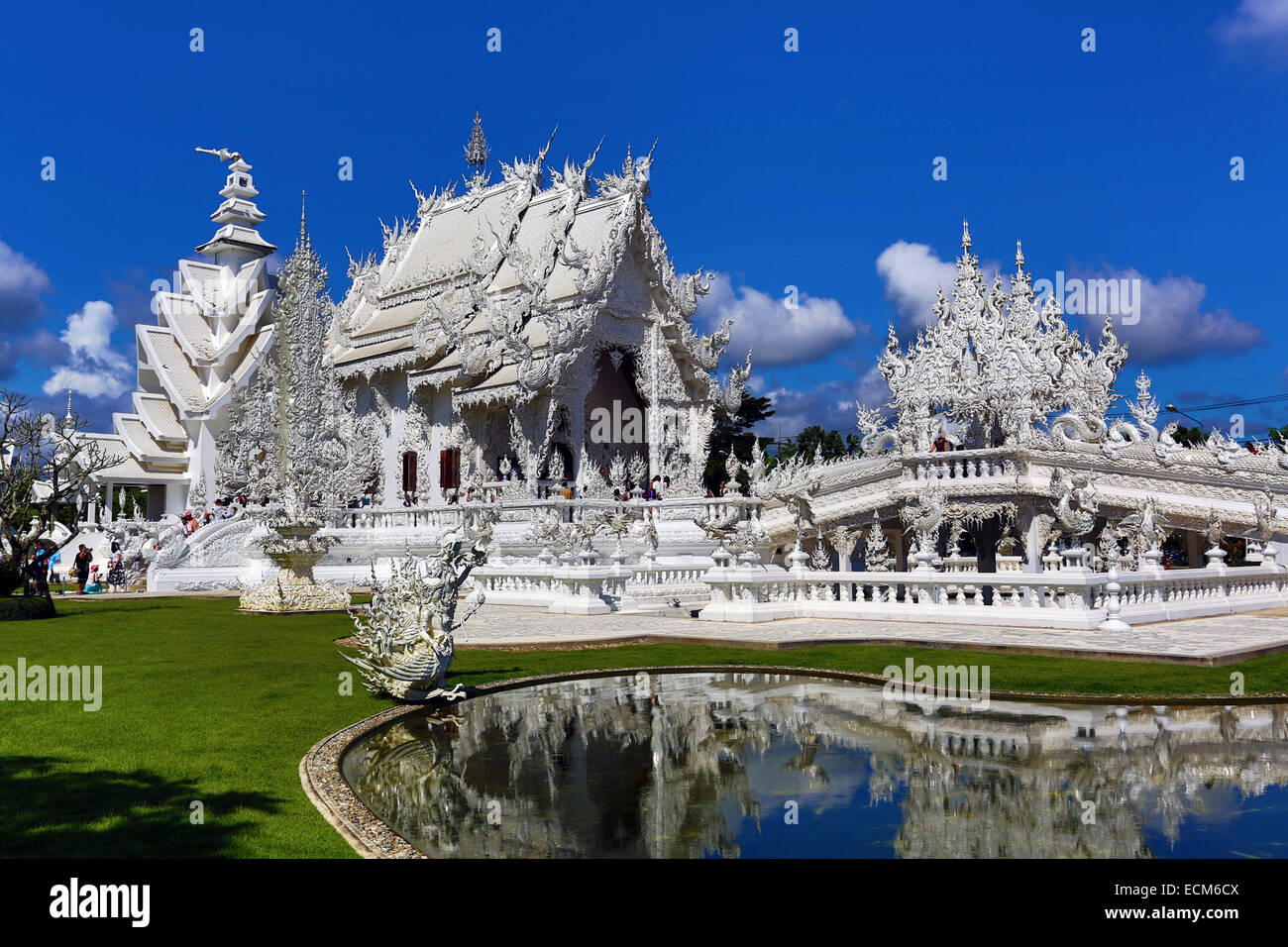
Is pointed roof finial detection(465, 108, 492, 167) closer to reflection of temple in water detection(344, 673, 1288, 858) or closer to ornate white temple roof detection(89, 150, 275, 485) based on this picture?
ornate white temple roof detection(89, 150, 275, 485)

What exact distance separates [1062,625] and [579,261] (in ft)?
58.4

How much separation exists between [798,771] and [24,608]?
15510 mm

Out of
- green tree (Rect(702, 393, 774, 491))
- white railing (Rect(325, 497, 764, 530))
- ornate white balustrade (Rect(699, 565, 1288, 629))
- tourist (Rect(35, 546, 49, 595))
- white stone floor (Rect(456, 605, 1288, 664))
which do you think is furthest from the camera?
green tree (Rect(702, 393, 774, 491))

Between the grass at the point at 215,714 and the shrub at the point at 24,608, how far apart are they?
5.97 ft

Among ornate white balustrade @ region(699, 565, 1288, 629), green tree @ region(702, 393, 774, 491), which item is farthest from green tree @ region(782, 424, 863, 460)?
ornate white balustrade @ region(699, 565, 1288, 629)

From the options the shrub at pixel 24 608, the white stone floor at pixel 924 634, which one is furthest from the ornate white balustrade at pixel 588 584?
the shrub at pixel 24 608

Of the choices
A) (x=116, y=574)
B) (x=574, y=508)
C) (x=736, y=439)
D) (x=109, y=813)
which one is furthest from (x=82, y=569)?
(x=736, y=439)

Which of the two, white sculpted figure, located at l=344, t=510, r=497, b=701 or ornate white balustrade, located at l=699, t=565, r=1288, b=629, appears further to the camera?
ornate white balustrade, located at l=699, t=565, r=1288, b=629

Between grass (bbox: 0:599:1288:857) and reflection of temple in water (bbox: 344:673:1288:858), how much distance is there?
0.65 meters

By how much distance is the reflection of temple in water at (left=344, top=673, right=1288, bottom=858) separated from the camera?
15.8 feet

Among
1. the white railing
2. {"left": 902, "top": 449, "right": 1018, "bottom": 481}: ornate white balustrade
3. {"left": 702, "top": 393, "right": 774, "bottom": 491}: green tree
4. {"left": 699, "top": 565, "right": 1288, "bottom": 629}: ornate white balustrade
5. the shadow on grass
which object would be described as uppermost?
{"left": 702, "top": 393, "right": 774, "bottom": 491}: green tree

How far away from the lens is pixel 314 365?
23875 mm

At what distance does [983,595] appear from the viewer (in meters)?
14.3
